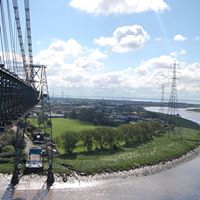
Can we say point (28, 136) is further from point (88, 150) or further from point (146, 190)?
point (146, 190)

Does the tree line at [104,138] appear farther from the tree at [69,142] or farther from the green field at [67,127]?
the green field at [67,127]

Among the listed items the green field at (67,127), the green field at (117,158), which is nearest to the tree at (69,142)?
the green field at (117,158)

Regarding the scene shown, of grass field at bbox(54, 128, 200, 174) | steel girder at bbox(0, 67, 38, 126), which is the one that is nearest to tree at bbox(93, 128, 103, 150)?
grass field at bbox(54, 128, 200, 174)

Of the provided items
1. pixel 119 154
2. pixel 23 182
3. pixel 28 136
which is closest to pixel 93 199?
pixel 23 182

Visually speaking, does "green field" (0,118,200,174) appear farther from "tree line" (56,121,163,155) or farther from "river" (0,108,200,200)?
"river" (0,108,200,200)

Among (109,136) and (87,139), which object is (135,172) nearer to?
(87,139)

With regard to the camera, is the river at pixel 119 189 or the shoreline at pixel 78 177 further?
the shoreline at pixel 78 177
